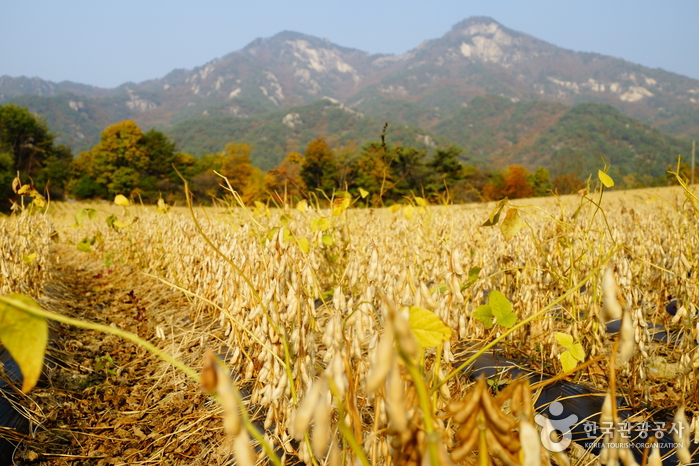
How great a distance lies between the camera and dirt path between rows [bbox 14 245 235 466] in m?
1.65

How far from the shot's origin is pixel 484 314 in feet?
4.24

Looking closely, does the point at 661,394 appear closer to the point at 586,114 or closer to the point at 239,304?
the point at 239,304

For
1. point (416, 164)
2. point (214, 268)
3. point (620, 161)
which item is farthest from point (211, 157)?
point (620, 161)

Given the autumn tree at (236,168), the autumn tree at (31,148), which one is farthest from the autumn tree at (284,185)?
the autumn tree at (236,168)

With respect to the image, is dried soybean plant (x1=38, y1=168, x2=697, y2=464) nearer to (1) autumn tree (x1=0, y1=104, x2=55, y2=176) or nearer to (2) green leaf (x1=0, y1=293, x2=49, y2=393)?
(2) green leaf (x1=0, y1=293, x2=49, y2=393)

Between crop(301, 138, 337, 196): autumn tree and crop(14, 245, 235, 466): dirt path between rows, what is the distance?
31.3 metres

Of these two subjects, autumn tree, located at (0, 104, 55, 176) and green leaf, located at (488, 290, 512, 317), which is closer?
green leaf, located at (488, 290, 512, 317)

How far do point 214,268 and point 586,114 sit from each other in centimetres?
12897

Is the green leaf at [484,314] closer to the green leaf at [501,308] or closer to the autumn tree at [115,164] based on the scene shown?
the green leaf at [501,308]

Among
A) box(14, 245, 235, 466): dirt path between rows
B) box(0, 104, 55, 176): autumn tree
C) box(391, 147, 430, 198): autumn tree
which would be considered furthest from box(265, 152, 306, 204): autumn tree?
box(0, 104, 55, 176): autumn tree

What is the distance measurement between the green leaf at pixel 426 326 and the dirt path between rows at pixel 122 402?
1137mm

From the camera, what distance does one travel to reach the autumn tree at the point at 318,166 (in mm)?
34688

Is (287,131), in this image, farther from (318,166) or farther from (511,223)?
(511,223)

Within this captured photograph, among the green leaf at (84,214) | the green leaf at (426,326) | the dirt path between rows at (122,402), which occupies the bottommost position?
the dirt path between rows at (122,402)
